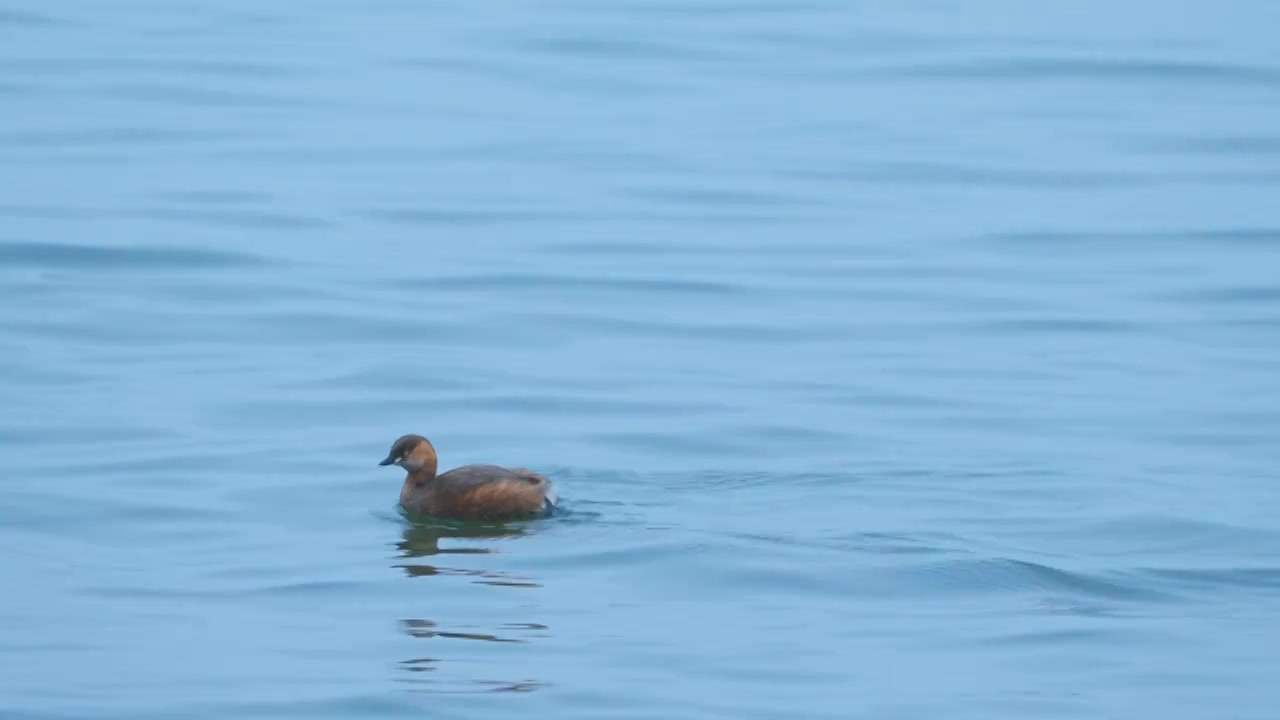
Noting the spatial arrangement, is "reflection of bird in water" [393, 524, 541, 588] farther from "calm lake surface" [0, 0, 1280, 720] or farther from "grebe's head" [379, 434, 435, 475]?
"grebe's head" [379, 434, 435, 475]

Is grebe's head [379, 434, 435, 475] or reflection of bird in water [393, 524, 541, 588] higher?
grebe's head [379, 434, 435, 475]

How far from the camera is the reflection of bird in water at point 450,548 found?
437 inches

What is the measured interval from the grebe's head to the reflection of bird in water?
0.39 m

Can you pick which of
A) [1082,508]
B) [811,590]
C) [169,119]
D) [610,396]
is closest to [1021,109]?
[169,119]

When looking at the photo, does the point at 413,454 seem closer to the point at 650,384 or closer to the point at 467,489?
the point at 467,489

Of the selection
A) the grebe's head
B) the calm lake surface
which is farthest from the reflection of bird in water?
the grebe's head

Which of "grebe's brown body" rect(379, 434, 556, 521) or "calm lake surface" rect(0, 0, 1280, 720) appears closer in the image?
"calm lake surface" rect(0, 0, 1280, 720)

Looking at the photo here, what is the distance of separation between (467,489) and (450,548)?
0.59 m

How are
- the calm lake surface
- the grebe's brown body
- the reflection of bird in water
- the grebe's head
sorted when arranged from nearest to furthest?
the calm lake surface
the reflection of bird in water
the grebe's brown body
the grebe's head

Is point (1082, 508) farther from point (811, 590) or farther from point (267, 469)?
point (267, 469)

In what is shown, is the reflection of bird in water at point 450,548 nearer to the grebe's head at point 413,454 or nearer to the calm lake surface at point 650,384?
the calm lake surface at point 650,384

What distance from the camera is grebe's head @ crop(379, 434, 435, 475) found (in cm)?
1265

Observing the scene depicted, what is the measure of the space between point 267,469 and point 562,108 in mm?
16369

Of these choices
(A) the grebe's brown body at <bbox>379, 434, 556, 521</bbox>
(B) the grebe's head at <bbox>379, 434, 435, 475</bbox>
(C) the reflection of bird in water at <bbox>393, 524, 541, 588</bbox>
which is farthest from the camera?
(B) the grebe's head at <bbox>379, 434, 435, 475</bbox>
